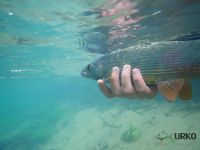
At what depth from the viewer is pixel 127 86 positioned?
5.84 meters

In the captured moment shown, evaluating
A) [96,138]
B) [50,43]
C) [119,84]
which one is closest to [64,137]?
[96,138]

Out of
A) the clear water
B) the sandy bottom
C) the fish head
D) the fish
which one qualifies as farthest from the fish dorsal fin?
the sandy bottom

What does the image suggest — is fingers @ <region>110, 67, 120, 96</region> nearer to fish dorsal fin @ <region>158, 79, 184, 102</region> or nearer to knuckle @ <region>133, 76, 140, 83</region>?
knuckle @ <region>133, 76, 140, 83</region>

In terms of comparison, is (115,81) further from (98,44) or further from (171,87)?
(98,44)

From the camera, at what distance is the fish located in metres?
4.62

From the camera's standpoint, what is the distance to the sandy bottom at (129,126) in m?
16.7

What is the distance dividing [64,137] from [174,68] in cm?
2333

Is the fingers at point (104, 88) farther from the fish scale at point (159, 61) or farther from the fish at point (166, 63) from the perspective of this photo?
the fish at point (166, 63)

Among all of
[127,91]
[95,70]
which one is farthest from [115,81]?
[95,70]

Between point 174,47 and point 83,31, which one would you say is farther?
point 83,31

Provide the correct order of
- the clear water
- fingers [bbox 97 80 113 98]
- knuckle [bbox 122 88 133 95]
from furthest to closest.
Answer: the clear water < fingers [bbox 97 80 113 98] < knuckle [bbox 122 88 133 95]

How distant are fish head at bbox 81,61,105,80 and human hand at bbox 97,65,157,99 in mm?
237

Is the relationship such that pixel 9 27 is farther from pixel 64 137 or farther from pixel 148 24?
pixel 64 137

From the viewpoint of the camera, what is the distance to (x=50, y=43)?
21.9 metres
